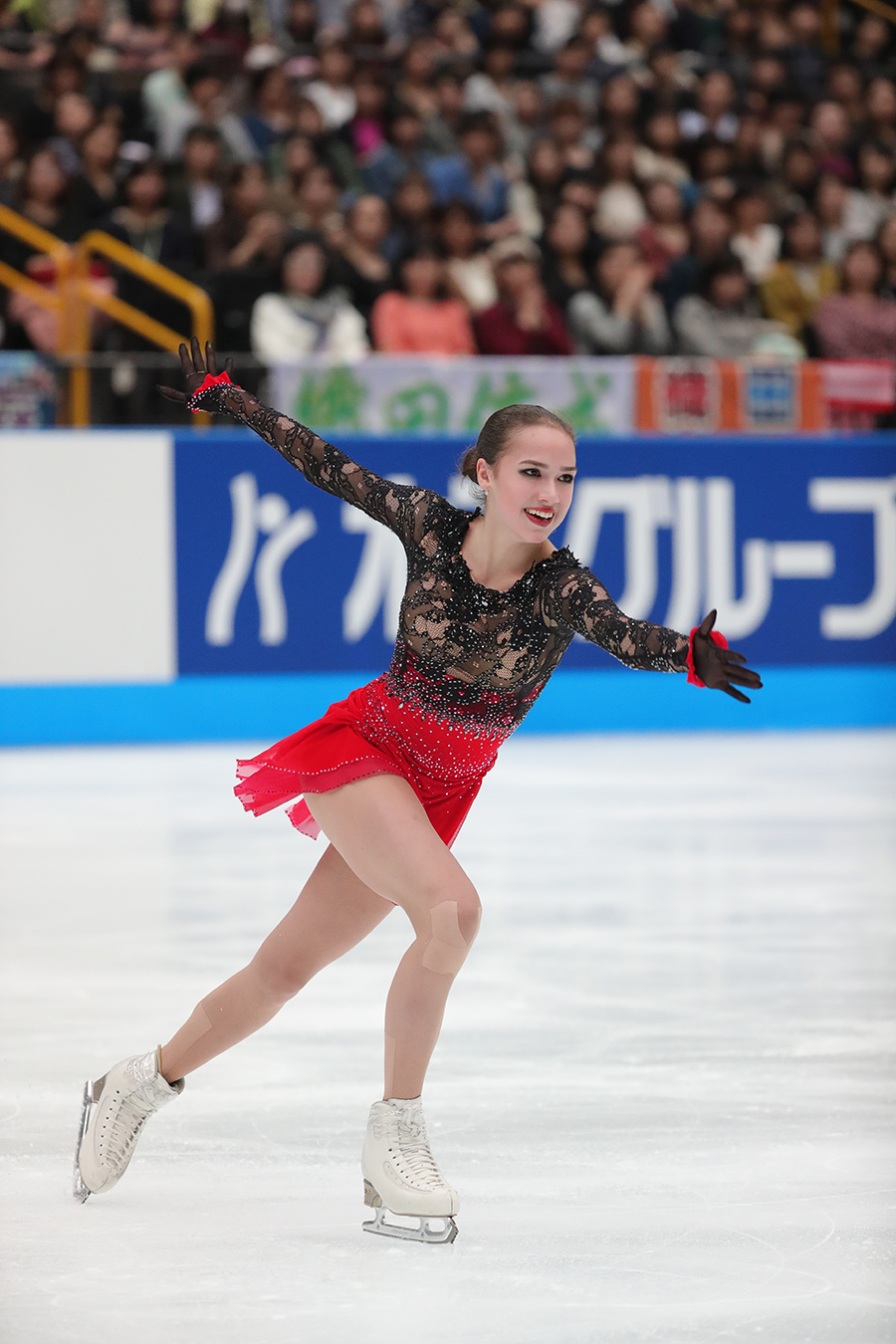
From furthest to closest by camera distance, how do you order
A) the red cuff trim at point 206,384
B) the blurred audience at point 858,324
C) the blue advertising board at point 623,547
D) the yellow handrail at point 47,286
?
1. the blurred audience at point 858,324
2. the blue advertising board at point 623,547
3. the yellow handrail at point 47,286
4. the red cuff trim at point 206,384

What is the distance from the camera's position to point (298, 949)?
273 cm

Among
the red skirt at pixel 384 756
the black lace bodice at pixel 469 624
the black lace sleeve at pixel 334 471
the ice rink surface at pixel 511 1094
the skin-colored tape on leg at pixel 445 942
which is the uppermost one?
the black lace sleeve at pixel 334 471

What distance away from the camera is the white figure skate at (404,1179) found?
2510 millimetres

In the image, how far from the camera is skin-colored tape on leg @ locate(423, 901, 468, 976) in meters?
2.54

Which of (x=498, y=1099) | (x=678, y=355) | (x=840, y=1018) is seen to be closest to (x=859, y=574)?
(x=678, y=355)

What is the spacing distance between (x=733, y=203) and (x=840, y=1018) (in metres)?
8.03

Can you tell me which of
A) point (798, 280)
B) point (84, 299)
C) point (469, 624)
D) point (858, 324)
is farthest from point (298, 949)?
point (798, 280)

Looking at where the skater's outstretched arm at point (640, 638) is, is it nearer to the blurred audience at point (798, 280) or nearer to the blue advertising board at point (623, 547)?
the blue advertising board at point (623, 547)

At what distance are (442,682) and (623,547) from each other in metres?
6.28

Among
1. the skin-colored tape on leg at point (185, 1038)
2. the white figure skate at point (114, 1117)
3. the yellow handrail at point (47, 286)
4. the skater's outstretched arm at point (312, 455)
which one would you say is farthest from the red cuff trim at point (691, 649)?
the yellow handrail at point (47, 286)

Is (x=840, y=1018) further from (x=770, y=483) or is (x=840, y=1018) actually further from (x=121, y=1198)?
(x=770, y=483)

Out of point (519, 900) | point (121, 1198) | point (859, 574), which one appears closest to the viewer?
point (121, 1198)

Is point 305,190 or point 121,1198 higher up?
point 305,190

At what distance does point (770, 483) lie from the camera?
905 cm
